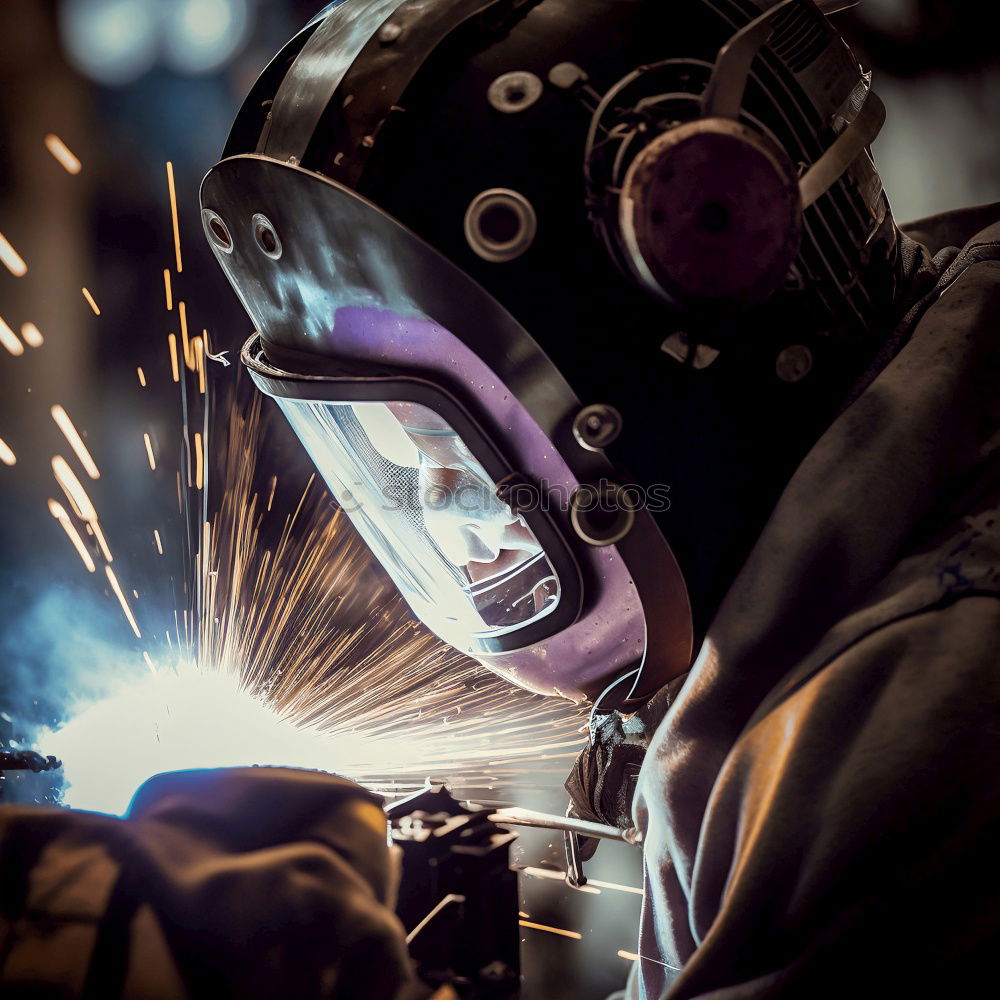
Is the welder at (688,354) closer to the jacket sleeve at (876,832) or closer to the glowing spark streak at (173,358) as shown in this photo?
the jacket sleeve at (876,832)

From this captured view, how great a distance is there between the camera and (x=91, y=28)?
7.75 feet

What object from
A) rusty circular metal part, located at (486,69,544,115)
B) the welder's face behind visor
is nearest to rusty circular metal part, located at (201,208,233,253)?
the welder's face behind visor

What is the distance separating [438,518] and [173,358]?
1762 mm

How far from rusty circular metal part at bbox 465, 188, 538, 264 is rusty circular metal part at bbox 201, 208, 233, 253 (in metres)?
0.33

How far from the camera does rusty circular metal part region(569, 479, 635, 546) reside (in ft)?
3.01

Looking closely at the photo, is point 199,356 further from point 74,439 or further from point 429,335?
point 429,335

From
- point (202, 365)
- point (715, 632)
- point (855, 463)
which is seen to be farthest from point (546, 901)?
point (202, 365)

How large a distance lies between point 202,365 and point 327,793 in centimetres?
239

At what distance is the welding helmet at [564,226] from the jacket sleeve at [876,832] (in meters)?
0.28

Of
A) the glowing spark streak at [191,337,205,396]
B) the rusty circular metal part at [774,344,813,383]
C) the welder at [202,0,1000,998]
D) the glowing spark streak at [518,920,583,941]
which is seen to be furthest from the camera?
the glowing spark streak at [191,337,205,396]

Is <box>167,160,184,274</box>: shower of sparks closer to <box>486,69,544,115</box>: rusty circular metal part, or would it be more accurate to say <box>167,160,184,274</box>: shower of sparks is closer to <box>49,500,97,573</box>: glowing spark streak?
<box>49,500,97,573</box>: glowing spark streak

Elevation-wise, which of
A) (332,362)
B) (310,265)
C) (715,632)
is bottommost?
(715,632)

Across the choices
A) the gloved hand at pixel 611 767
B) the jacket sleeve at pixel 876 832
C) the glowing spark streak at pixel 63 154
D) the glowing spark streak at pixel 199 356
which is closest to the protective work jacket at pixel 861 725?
the jacket sleeve at pixel 876 832

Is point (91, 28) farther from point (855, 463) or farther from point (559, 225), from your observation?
point (855, 463)
